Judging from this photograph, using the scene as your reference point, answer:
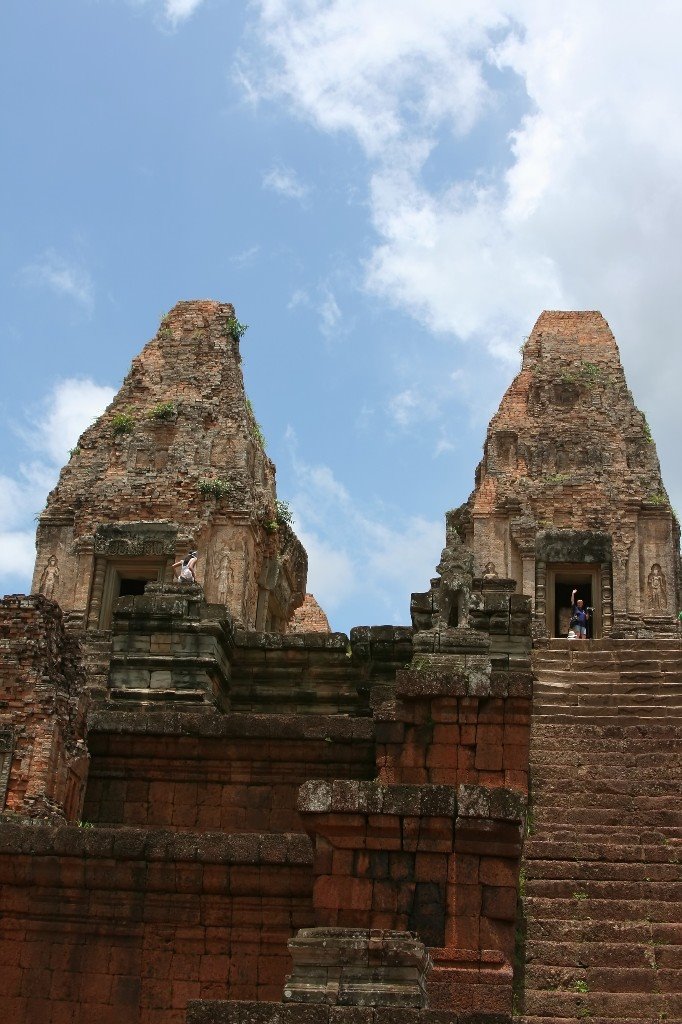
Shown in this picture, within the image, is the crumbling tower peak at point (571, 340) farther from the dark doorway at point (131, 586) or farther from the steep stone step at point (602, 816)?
the steep stone step at point (602, 816)

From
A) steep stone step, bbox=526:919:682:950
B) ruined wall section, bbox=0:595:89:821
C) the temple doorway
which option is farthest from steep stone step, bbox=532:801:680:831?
the temple doorway

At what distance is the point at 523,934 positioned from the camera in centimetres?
929

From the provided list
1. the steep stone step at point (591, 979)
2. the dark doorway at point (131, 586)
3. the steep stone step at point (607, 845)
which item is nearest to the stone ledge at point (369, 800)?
the steep stone step at point (591, 979)

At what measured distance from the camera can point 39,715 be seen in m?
13.0

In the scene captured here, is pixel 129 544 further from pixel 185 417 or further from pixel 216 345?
pixel 216 345

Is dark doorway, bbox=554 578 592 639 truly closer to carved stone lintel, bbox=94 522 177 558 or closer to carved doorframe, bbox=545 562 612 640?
carved doorframe, bbox=545 562 612 640

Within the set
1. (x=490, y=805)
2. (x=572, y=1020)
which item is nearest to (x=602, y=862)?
(x=572, y=1020)

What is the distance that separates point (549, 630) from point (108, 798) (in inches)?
524

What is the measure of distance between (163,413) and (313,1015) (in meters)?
19.1

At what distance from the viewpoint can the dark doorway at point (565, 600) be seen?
83.1 feet

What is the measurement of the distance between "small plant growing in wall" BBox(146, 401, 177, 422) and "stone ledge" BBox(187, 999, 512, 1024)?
61.6ft

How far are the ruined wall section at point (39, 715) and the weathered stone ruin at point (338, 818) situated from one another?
0.03 meters

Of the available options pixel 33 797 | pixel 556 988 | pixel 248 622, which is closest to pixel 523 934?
pixel 556 988

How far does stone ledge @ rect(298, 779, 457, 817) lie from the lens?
7672 millimetres
